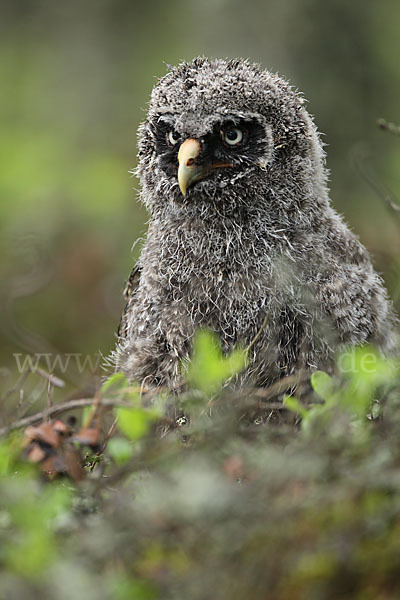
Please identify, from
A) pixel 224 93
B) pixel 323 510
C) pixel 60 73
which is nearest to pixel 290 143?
pixel 224 93

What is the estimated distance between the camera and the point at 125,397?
8.73 feet

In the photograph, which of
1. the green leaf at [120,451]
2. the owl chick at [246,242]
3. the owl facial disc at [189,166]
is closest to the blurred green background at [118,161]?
the owl chick at [246,242]

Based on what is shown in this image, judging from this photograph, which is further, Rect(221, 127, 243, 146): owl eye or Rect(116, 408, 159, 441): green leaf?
Rect(221, 127, 243, 146): owl eye

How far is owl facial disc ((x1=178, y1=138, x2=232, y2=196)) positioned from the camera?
10.6 ft

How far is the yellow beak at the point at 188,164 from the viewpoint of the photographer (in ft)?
10.5

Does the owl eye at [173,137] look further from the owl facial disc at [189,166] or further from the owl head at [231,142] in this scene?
the owl facial disc at [189,166]

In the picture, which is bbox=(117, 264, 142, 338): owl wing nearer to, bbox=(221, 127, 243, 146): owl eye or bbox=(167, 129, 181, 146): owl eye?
bbox=(167, 129, 181, 146): owl eye

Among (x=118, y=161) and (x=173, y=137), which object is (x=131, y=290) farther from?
(x=118, y=161)

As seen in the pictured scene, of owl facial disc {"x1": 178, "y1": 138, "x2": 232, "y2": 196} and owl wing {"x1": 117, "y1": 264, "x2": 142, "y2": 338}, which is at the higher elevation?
owl facial disc {"x1": 178, "y1": 138, "x2": 232, "y2": 196}

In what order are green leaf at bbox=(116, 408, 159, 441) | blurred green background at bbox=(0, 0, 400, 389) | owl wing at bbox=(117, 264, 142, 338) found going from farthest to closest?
blurred green background at bbox=(0, 0, 400, 389), owl wing at bbox=(117, 264, 142, 338), green leaf at bbox=(116, 408, 159, 441)

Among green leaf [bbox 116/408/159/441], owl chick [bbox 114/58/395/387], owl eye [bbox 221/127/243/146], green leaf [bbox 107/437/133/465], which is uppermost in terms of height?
owl eye [bbox 221/127/243/146]

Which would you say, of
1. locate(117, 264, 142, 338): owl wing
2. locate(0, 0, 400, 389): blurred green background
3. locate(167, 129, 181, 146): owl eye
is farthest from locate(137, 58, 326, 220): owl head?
locate(0, 0, 400, 389): blurred green background

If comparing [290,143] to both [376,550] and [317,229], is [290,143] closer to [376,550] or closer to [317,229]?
[317,229]


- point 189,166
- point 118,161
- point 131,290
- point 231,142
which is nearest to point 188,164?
point 189,166
